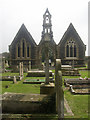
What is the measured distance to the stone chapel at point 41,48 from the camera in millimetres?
28766

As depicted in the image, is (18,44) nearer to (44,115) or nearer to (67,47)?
(67,47)

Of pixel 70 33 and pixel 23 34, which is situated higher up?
pixel 70 33

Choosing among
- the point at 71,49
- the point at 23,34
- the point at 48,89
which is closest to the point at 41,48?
the point at 23,34

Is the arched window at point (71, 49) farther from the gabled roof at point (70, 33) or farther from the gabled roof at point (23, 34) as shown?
the gabled roof at point (23, 34)

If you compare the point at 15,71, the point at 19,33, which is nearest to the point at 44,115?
the point at 15,71

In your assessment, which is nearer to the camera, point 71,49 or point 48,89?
point 48,89

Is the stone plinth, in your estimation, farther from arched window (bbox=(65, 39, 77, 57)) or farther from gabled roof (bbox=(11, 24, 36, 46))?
arched window (bbox=(65, 39, 77, 57))

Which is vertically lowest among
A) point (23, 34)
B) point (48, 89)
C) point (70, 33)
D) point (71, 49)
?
point (48, 89)

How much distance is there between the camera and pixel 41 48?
28703 millimetres

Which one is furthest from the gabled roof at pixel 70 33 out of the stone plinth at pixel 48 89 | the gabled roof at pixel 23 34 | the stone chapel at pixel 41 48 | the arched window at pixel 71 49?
the stone plinth at pixel 48 89

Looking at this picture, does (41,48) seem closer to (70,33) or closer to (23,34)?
(23,34)

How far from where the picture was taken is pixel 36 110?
509 cm

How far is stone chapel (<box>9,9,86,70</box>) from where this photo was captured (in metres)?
28.8

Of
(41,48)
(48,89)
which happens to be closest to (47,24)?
(41,48)
